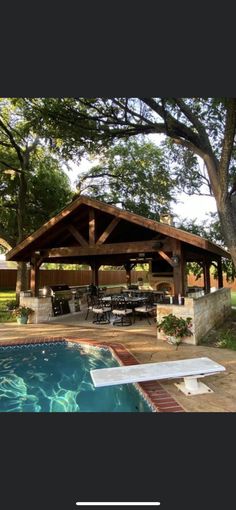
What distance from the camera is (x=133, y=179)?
17766mm

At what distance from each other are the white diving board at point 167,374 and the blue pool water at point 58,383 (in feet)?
1.35

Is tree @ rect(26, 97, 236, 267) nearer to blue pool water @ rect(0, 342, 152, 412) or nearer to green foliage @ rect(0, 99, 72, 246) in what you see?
blue pool water @ rect(0, 342, 152, 412)

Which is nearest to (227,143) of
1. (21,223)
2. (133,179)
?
(133,179)

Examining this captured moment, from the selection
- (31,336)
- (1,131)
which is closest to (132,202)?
(1,131)

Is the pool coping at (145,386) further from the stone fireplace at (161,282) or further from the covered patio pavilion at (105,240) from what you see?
the stone fireplace at (161,282)

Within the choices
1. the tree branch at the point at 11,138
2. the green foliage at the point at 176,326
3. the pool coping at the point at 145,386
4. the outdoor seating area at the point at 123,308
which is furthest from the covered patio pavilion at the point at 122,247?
the tree branch at the point at 11,138

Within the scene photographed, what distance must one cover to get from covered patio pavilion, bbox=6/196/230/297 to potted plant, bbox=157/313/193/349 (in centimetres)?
90

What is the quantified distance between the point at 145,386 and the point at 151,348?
2617mm

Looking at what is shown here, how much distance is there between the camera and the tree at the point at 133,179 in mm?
16608

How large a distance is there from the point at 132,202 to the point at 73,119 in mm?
8299

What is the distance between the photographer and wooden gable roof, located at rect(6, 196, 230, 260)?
9.39 metres

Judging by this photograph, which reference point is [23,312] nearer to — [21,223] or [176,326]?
[21,223]

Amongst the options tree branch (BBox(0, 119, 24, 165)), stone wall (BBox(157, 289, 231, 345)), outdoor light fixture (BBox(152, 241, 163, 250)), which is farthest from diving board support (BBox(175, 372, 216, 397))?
tree branch (BBox(0, 119, 24, 165))
